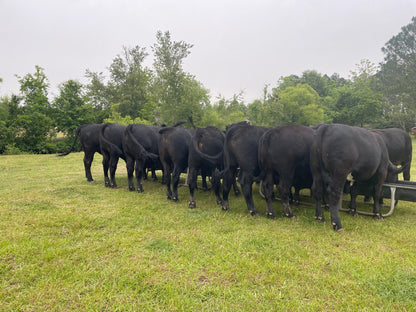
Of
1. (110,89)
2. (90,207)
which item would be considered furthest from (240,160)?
(110,89)

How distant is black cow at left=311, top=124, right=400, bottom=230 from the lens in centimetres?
378

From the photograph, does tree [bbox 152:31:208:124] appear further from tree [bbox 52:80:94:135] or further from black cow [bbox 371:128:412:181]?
black cow [bbox 371:128:412:181]

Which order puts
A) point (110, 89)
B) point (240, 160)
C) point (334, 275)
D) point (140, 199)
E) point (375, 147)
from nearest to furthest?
point (334, 275) → point (375, 147) → point (240, 160) → point (140, 199) → point (110, 89)

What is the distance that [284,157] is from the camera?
418 cm

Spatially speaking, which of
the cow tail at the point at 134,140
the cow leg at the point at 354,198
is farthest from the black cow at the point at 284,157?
the cow tail at the point at 134,140

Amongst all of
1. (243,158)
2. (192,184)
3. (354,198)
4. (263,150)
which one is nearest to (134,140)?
(192,184)

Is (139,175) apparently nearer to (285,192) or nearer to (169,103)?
(285,192)

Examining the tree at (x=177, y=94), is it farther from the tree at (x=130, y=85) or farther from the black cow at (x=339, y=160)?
the black cow at (x=339, y=160)

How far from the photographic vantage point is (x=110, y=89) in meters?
34.1

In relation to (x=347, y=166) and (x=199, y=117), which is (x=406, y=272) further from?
(x=199, y=117)

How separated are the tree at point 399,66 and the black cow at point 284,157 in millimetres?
39163

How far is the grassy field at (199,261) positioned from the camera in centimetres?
207

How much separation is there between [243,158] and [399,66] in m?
49.4

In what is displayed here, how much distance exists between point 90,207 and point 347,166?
5159 mm
